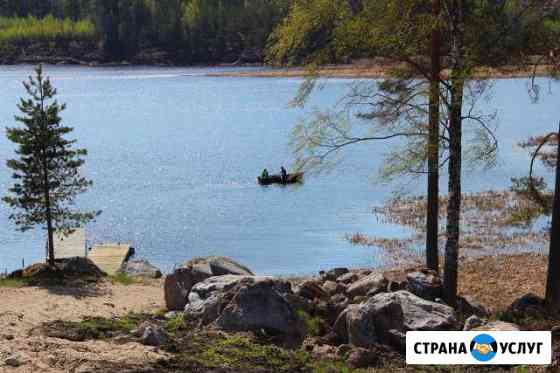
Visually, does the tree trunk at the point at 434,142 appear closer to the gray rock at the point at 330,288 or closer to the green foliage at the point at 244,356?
the gray rock at the point at 330,288

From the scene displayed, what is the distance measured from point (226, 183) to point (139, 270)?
917 inches

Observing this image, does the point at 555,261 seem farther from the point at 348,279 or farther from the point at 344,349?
the point at 344,349

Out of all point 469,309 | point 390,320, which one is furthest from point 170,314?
point 469,309

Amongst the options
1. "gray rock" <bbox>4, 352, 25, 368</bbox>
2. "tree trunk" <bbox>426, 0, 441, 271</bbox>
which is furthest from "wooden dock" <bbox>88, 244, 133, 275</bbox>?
"gray rock" <bbox>4, 352, 25, 368</bbox>

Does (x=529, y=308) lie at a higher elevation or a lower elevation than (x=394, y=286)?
lower

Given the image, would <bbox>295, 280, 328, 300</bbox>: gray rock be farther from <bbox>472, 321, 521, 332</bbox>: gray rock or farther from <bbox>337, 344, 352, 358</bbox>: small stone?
Result: <bbox>472, 321, 521, 332</bbox>: gray rock

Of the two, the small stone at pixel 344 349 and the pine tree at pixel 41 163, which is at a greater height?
the pine tree at pixel 41 163

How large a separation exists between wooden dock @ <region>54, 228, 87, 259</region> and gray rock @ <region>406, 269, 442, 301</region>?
60.2 ft

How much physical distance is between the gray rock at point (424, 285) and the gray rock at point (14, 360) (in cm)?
1110

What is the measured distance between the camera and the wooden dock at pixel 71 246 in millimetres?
35875

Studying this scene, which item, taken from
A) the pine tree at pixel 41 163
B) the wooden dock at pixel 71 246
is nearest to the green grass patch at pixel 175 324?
the pine tree at pixel 41 163

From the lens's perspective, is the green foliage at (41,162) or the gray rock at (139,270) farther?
the gray rock at (139,270)

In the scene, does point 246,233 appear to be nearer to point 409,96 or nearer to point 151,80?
point 409,96

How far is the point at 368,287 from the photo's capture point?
20672 millimetres
